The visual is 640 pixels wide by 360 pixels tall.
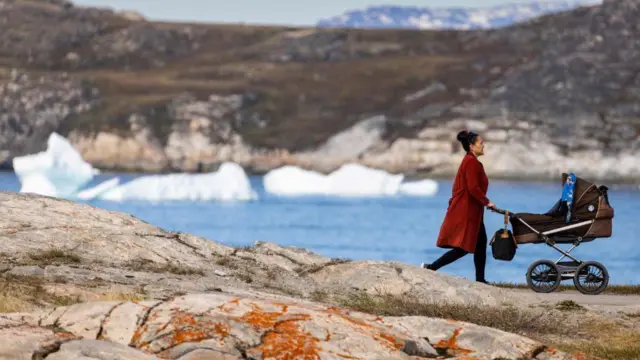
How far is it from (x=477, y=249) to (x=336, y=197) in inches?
4619

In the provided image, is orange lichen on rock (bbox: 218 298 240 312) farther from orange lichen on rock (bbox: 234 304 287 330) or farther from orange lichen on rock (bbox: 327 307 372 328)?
orange lichen on rock (bbox: 327 307 372 328)

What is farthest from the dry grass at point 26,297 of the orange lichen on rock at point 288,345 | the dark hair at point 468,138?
the dark hair at point 468,138

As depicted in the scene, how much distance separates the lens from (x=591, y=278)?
58.6 feet

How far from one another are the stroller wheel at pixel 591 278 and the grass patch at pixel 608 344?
397 cm

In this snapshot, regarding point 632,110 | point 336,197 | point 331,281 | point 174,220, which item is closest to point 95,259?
point 331,281

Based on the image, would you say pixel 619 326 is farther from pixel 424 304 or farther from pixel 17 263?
pixel 17 263

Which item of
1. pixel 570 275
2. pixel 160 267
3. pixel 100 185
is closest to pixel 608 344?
pixel 160 267

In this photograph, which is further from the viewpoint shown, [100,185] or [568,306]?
[100,185]

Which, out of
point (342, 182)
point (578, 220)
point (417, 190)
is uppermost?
point (417, 190)

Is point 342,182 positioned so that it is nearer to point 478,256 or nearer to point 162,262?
point 478,256

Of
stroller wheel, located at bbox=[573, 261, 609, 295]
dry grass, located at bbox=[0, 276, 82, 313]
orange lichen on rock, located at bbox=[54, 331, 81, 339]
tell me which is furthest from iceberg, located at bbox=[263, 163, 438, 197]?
orange lichen on rock, located at bbox=[54, 331, 81, 339]

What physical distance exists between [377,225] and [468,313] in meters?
81.5

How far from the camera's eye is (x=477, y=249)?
1644cm

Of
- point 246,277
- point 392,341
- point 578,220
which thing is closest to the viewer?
point 392,341
